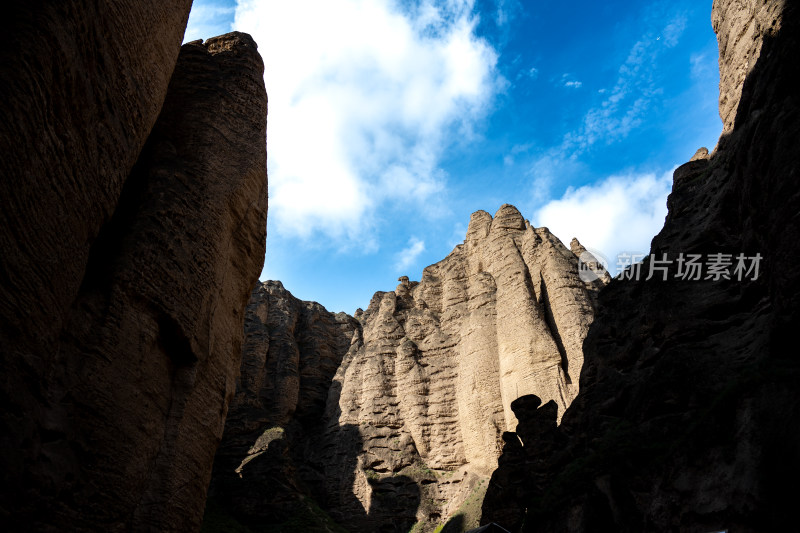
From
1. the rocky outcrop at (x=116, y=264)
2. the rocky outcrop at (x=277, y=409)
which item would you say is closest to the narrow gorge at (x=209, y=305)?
the rocky outcrop at (x=116, y=264)

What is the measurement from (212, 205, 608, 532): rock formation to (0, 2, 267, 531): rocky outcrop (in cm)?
2154

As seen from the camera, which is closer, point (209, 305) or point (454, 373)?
point (209, 305)

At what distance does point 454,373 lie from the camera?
42.3 meters

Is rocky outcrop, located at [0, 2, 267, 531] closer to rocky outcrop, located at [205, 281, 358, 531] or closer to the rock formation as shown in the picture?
rocky outcrop, located at [205, 281, 358, 531]

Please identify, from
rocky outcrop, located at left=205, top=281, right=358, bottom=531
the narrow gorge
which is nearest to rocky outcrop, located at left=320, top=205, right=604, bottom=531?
rocky outcrop, located at left=205, top=281, right=358, bottom=531

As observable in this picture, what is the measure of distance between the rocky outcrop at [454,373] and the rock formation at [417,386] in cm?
9

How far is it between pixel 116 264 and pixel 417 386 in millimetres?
32900

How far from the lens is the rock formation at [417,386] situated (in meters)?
35.1

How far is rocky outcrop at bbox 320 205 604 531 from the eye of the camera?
35906 millimetres

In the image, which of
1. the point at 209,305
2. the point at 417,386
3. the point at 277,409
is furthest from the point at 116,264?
the point at 277,409

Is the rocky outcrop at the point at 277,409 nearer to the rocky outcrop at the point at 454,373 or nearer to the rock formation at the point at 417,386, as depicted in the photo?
the rock formation at the point at 417,386

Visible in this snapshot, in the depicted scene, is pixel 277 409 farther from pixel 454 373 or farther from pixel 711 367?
pixel 711 367

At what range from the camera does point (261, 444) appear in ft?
119

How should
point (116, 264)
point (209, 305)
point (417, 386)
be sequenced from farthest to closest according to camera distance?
1. point (417, 386)
2. point (209, 305)
3. point (116, 264)
